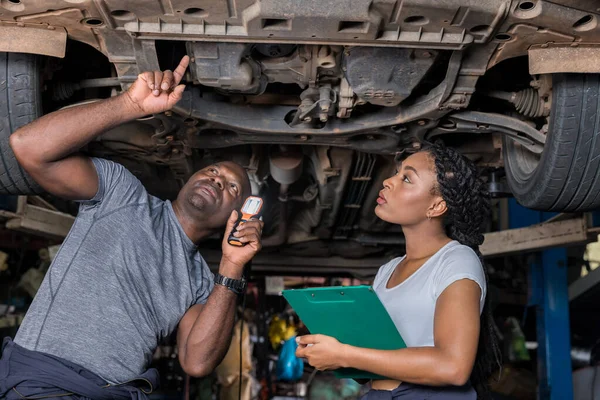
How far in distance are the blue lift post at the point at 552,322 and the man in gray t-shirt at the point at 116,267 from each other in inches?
119

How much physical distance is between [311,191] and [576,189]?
1.54 metres

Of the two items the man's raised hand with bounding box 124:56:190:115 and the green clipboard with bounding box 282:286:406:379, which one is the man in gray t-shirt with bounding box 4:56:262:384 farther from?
the green clipboard with bounding box 282:286:406:379

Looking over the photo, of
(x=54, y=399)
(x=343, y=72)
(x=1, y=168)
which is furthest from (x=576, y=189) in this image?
(x=1, y=168)

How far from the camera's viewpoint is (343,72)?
2369mm

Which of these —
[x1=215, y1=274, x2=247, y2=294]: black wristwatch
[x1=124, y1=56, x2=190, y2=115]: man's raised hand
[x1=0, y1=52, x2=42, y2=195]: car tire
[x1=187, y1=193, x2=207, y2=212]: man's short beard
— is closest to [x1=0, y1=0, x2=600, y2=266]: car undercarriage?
[x1=0, y1=52, x2=42, y2=195]: car tire

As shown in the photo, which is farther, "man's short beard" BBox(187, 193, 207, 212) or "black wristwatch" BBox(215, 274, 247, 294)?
"man's short beard" BBox(187, 193, 207, 212)

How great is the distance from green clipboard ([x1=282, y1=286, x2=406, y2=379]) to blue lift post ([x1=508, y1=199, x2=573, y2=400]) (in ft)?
10.0

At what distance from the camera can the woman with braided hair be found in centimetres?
156

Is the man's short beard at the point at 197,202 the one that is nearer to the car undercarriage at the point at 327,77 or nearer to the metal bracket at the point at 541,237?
the car undercarriage at the point at 327,77

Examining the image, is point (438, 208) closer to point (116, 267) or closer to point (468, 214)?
point (468, 214)

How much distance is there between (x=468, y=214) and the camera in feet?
6.27

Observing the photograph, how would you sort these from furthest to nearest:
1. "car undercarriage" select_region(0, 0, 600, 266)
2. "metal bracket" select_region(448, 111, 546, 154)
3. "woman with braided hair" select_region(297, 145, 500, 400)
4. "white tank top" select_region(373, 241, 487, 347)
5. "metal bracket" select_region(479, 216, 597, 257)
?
1. "metal bracket" select_region(479, 216, 597, 257)
2. "metal bracket" select_region(448, 111, 546, 154)
3. "car undercarriage" select_region(0, 0, 600, 266)
4. "white tank top" select_region(373, 241, 487, 347)
5. "woman with braided hair" select_region(297, 145, 500, 400)

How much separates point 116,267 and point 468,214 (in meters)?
1.03

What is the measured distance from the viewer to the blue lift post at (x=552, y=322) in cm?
443
